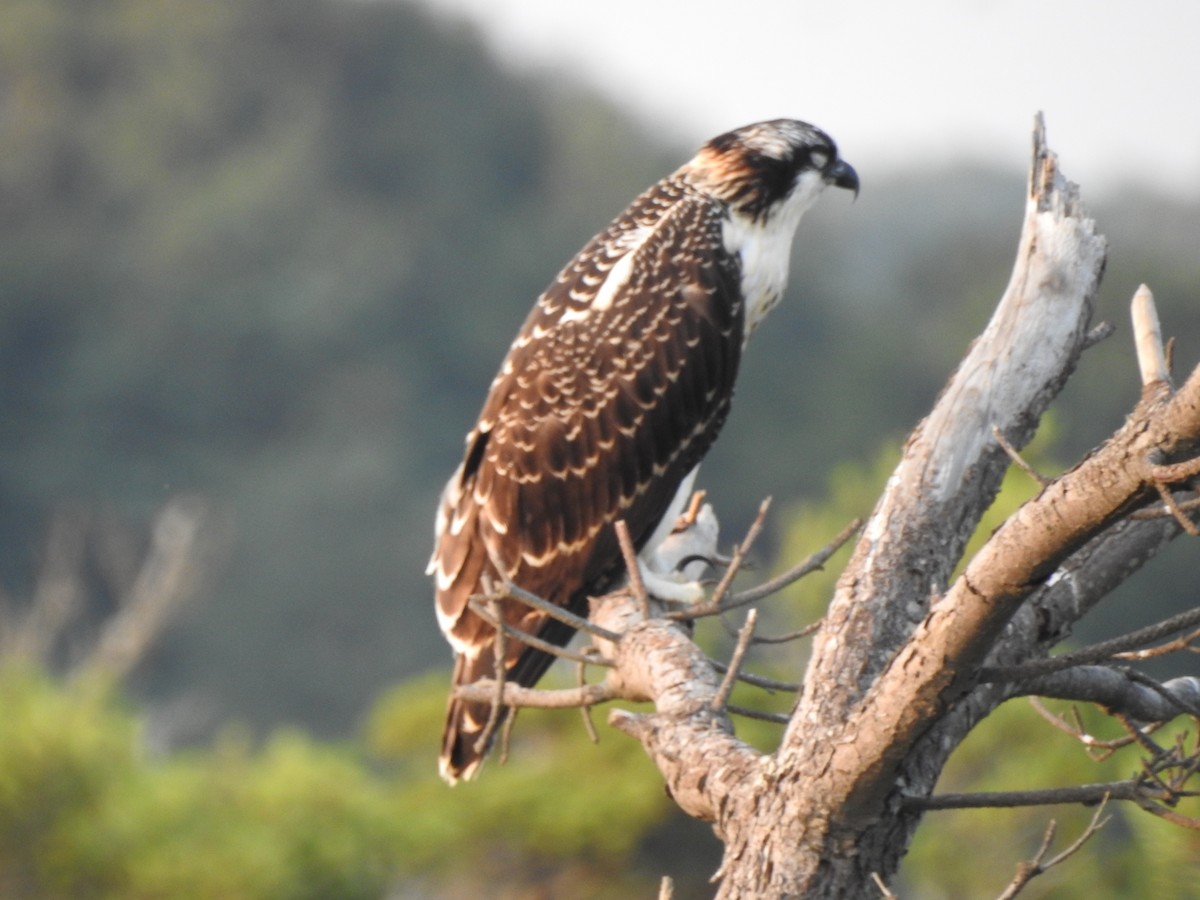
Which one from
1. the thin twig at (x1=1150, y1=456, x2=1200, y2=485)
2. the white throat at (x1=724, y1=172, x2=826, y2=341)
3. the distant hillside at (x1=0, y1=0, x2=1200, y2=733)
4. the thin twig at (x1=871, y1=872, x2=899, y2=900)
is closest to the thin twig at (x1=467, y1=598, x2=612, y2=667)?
the thin twig at (x1=871, y1=872, x2=899, y2=900)

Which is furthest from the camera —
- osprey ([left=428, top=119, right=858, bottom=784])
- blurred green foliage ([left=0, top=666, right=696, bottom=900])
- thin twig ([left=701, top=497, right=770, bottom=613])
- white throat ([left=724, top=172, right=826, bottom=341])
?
blurred green foliage ([left=0, top=666, right=696, bottom=900])

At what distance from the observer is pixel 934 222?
77.3 m

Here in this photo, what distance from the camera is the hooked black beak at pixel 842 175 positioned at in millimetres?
5902

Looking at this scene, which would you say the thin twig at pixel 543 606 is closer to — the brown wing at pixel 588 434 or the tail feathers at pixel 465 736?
the tail feathers at pixel 465 736

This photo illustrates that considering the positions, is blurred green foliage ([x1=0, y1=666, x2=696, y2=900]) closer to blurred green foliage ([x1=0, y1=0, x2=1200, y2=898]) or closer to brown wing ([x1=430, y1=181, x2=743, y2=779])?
blurred green foliage ([x1=0, y1=0, x2=1200, y2=898])

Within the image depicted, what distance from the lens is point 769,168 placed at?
5.71m

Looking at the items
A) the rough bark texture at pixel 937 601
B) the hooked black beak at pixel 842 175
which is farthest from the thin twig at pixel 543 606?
the hooked black beak at pixel 842 175

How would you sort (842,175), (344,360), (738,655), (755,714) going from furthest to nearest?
1. (344,360)
2. (842,175)
3. (755,714)
4. (738,655)

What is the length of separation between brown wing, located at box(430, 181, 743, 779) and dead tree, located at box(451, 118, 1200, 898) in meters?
1.14

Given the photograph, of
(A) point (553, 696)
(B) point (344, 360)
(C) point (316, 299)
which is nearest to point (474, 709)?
(A) point (553, 696)

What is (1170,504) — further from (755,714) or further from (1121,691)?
(755,714)

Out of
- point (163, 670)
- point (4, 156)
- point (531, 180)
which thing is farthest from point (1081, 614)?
point (4, 156)

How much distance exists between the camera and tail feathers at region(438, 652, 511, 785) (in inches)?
200

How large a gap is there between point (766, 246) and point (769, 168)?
0.23 metres
